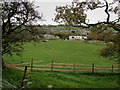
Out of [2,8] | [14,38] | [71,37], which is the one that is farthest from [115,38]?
[71,37]

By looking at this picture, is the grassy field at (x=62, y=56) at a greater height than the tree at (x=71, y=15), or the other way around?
the tree at (x=71, y=15)

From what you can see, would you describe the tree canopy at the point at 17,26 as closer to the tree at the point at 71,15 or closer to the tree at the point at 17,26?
the tree at the point at 17,26

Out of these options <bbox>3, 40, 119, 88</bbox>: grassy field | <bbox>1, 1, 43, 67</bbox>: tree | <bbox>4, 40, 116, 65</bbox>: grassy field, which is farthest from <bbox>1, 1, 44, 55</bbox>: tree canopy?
<bbox>4, 40, 116, 65</bbox>: grassy field

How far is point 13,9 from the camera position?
11.6m

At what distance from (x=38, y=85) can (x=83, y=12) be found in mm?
5429

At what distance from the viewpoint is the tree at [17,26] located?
1165 centimetres

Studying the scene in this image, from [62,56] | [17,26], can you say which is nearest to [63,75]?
[17,26]

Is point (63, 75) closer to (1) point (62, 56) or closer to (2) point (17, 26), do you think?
(2) point (17, 26)

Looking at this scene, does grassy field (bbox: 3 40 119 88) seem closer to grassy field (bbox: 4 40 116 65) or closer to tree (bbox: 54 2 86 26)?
grassy field (bbox: 4 40 116 65)

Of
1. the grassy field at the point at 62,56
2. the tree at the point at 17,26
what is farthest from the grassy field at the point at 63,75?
the tree at the point at 17,26

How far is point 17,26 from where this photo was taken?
12.6m

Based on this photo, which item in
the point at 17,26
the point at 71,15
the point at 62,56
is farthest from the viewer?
the point at 62,56

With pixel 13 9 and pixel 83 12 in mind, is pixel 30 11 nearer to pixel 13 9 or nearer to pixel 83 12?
pixel 13 9

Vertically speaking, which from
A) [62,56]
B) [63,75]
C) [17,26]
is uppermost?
[17,26]
